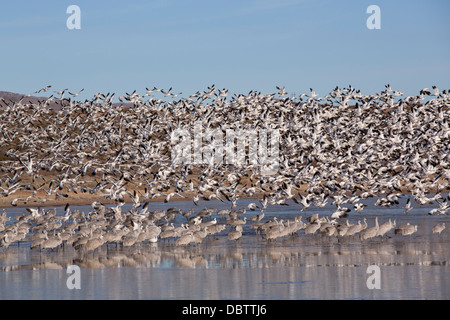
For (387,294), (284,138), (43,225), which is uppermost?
(284,138)

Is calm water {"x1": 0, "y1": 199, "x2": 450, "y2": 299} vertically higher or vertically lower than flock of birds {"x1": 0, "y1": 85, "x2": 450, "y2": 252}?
lower

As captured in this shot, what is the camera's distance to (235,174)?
150 feet

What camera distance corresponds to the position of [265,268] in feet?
68.4

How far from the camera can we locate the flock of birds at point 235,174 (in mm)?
28531

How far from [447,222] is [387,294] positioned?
16.0 m

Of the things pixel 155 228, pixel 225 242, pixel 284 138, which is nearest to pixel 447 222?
pixel 225 242

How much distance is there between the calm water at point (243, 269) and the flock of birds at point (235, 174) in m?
0.86

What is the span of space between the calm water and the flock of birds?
86 cm

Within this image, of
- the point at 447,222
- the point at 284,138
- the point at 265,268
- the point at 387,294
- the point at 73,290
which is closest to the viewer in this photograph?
the point at 387,294

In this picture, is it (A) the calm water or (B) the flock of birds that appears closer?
(A) the calm water

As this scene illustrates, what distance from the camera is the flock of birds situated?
28.5 m

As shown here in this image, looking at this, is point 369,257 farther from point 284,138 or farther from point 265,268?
point 284,138

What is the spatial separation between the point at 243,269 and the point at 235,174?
→ 82.5 feet

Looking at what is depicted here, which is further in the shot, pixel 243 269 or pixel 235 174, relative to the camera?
pixel 235 174
